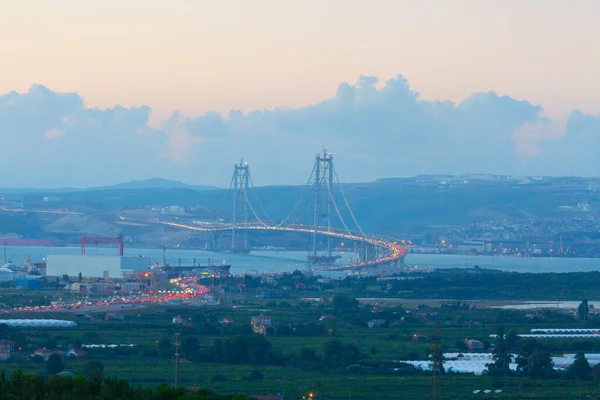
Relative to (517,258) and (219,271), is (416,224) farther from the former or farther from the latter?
A: (219,271)

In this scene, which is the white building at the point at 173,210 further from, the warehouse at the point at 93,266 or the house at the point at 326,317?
the house at the point at 326,317

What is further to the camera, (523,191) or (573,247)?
(523,191)

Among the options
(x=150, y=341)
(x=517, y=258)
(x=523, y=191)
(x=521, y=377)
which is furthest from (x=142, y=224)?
(x=521, y=377)

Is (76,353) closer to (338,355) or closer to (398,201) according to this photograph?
(338,355)

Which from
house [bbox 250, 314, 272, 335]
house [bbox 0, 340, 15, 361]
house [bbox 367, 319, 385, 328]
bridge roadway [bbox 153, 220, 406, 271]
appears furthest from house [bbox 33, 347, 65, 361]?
bridge roadway [bbox 153, 220, 406, 271]

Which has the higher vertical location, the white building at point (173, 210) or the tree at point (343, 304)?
the white building at point (173, 210)

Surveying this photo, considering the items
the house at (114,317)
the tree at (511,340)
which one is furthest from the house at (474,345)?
the house at (114,317)

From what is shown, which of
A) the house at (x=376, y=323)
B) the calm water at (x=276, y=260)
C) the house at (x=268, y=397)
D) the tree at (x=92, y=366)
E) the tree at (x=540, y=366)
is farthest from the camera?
the calm water at (x=276, y=260)

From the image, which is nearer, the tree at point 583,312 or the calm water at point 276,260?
the tree at point 583,312
